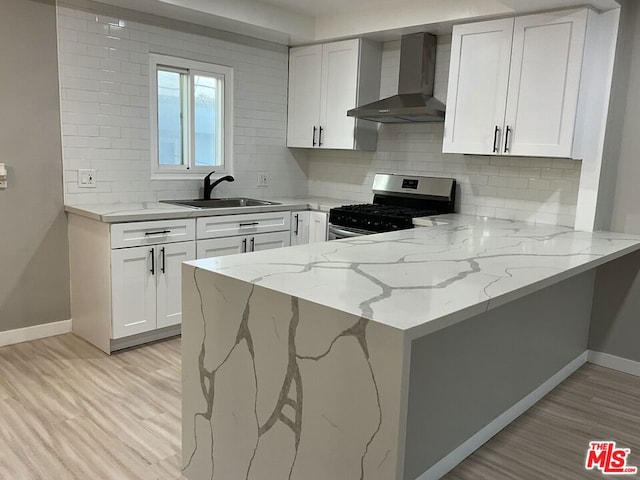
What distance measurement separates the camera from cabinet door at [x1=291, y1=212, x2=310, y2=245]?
4326 mm

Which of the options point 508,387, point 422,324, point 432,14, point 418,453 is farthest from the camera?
point 432,14

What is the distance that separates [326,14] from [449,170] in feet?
5.35

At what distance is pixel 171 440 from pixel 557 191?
2865 mm

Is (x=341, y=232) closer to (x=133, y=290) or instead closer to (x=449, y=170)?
(x=449, y=170)

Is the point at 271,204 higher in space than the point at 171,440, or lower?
higher

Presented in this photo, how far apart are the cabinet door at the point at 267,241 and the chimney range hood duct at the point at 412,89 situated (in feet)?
3.70

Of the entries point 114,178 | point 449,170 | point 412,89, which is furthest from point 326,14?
point 114,178

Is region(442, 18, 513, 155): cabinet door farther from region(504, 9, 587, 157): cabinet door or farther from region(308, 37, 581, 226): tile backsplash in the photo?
region(308, 37, 581, 226): tile backsplash

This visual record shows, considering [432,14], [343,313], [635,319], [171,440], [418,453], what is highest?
[432,14]

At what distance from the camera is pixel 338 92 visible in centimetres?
443

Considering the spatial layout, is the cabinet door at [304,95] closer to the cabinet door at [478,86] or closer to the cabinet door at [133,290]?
the cabinet door at [478,86]

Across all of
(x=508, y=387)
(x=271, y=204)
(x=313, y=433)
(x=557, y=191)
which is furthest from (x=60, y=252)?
(x=557, y=191)

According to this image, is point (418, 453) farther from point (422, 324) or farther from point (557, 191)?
point (557, 191)

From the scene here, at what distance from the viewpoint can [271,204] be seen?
4.25m
